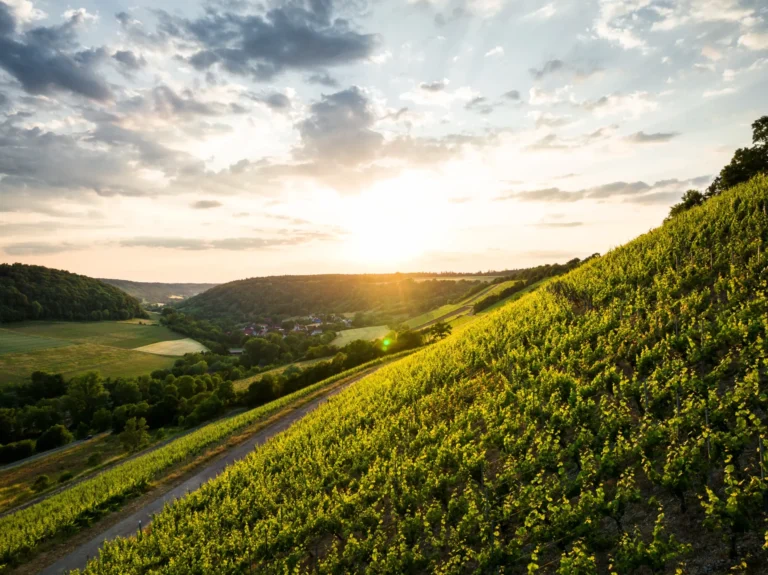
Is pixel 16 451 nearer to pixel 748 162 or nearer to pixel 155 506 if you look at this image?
pixel 155 506

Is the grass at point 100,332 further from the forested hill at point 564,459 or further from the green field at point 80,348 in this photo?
the forested hill at point 564,459

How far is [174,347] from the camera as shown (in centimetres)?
13338

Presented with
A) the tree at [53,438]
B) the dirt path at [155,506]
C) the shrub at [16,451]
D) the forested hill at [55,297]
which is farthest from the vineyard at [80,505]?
the forested hill at [55,297]

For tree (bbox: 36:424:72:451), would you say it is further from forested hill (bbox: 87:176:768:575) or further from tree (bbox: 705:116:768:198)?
tree (bbox: 705:116:768:198)

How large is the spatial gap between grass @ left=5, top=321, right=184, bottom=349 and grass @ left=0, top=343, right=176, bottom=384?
12.9 m

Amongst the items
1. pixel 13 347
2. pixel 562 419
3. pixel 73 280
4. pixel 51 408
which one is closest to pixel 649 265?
pixel 562 419

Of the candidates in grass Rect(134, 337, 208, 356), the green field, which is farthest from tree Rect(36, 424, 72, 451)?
grass Rect(134, 337, 208, 356)

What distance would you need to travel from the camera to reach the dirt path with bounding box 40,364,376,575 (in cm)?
1939

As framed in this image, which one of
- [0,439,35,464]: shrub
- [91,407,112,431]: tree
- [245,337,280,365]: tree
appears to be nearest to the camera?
[0,439,35,464]: shrub

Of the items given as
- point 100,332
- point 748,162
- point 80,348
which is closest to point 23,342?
point 80,348

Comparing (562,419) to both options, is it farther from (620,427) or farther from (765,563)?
(765,563)

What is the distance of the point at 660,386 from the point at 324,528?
12739 mm

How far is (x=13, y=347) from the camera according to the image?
4210 inches

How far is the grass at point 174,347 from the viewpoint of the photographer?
415ft
